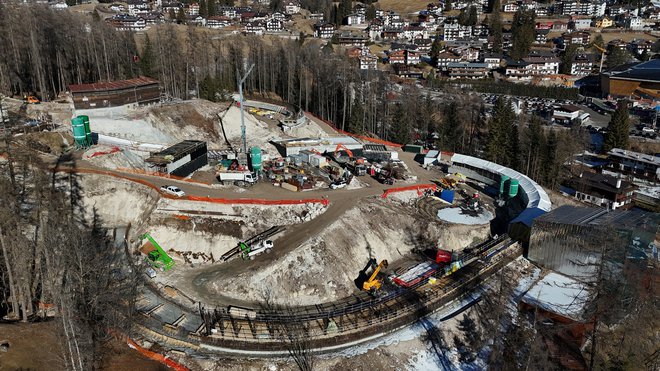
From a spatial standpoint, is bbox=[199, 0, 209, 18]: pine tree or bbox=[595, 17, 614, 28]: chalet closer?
bbox=[199, 0, 209, 18]: pine tree

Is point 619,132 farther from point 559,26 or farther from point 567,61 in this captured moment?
point 559,26

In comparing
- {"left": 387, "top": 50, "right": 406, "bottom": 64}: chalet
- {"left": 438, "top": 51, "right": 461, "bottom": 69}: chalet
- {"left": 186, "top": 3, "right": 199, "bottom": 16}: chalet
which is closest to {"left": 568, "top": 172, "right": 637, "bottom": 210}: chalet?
{"left": 438, "top": 51, "right": 461, "bottom": 69}: chalet

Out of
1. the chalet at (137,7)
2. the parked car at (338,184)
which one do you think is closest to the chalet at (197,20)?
the chalet at (137,7)

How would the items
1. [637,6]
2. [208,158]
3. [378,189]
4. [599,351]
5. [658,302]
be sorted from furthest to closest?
[637,6] → [208,158] → [378,189] → [658,302] → [599,351]

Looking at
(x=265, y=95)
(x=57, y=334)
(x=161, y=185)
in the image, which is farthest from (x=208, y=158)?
(x=265, y=95)

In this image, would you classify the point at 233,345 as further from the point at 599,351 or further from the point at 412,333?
the point at 599,351

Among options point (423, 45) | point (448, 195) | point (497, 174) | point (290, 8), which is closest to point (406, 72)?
point (423, 45)

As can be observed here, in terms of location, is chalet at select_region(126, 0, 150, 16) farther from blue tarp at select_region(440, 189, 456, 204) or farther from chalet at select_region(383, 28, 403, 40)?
blue tarp at select_region(440, 189, 456, 204)
